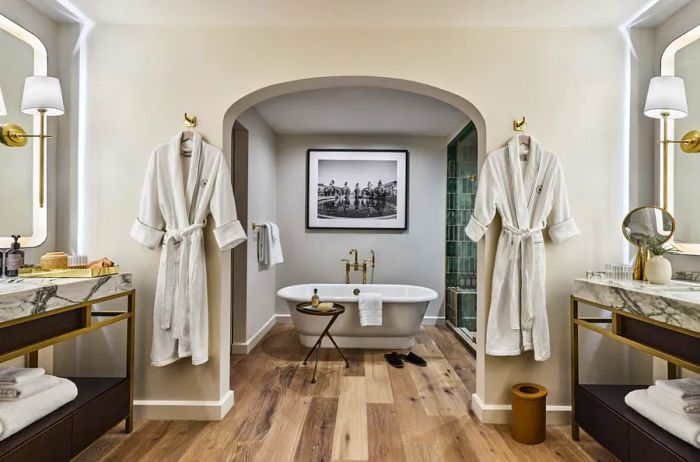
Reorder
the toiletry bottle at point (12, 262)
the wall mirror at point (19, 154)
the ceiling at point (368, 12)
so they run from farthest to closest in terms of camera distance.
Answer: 1. the ceiling at point (368, 12)
2. the wall mirror at point (19, 154)
3. the toiletry bottle at point (12, 262)

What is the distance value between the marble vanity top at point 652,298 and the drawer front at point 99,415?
100.0 inches

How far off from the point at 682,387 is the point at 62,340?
8.48 ft

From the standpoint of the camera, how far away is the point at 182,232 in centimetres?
231

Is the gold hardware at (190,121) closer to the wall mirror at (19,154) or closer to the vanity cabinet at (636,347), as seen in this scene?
the wall mirror at (19,154)

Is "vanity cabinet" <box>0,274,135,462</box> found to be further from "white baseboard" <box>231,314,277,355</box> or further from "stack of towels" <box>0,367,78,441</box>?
"white baseboard" <box>231,314,277,355</box>

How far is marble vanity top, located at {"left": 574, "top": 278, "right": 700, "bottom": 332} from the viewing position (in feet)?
Answer: 4.69

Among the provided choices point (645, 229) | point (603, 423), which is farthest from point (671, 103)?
point (603, 423)

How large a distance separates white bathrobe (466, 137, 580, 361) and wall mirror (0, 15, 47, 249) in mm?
2631

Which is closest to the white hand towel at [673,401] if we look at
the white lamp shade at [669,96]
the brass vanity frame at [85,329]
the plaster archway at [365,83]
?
the plaster archway at [365,83]

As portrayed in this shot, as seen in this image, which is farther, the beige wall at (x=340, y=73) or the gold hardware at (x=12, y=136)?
the beige wall at (x=340, y=73)

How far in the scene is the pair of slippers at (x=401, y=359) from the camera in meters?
3.49

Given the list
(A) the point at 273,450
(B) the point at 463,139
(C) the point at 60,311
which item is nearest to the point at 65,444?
(C) the point at 60,311

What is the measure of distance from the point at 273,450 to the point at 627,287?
193 cm

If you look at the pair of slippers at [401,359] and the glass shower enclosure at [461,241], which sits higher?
the glass shower enclosure at [461,241]
